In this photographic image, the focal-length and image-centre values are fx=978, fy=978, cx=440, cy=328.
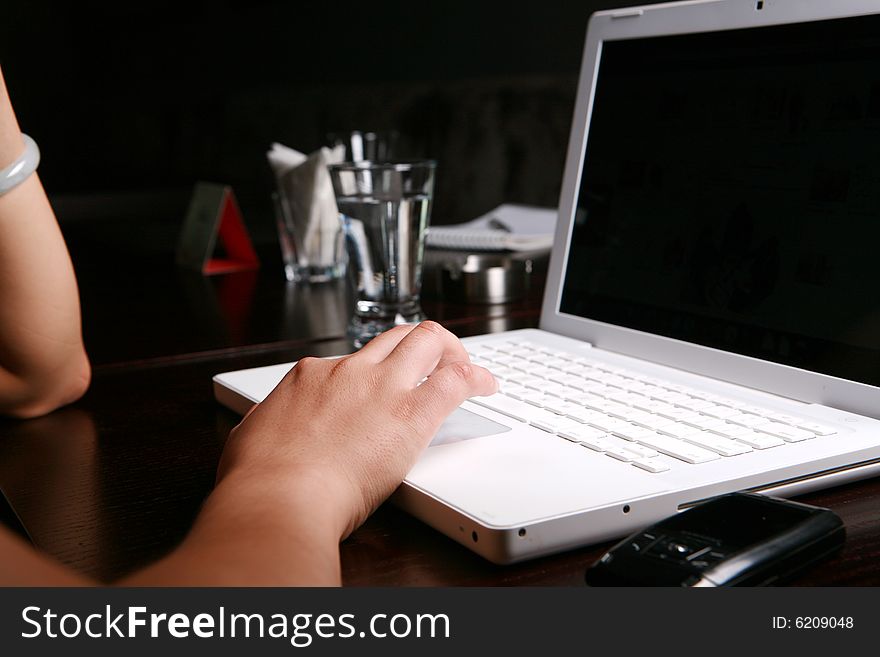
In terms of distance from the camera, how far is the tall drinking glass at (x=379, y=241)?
1.23m

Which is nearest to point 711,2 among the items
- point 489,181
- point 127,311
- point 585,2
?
point 127,311

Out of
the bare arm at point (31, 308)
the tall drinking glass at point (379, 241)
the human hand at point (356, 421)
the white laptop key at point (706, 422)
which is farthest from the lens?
the tall drinking glass at point (379, 241)

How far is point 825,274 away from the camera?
0.78 m

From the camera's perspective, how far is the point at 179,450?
0.81 metres

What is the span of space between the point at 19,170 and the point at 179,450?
0.35m

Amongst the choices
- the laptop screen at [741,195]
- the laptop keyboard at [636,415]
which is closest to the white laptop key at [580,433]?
the laptop keyboard at [636,415]

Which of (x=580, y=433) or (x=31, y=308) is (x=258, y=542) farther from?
(x=31, y=308)

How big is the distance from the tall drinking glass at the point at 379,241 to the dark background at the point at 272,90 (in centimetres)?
129

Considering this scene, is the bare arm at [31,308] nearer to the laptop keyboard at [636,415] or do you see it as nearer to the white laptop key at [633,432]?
the laptop keyboard at [636,415]

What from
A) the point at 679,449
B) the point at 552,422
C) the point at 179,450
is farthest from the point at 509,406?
the point at 179,450

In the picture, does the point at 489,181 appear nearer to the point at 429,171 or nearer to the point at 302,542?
the point at 429,171

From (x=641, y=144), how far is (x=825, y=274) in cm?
26

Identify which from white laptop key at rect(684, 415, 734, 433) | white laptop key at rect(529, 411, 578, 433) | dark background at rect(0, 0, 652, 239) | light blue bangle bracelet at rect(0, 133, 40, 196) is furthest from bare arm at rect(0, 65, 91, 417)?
dark background at rect(0, 0, 652, 239)

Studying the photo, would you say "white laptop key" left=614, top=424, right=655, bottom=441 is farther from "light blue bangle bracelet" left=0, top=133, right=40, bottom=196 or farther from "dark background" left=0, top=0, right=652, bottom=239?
"dark background" left=0, top=0, right=652, bottom=239
